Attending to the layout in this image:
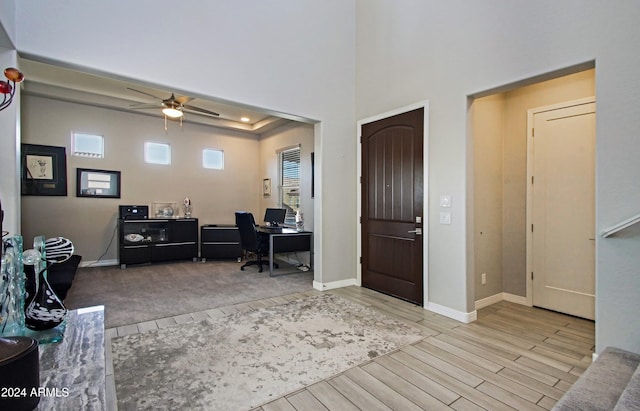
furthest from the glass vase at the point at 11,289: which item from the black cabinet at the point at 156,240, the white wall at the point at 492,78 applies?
the black cabinet at the point at 156,240

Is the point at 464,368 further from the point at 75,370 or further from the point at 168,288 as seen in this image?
the point at 168,288

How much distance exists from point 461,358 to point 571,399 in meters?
0.89

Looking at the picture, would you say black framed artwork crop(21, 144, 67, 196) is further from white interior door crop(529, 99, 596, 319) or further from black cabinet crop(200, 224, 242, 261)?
white interior door crop(529, 99, 596, 319)

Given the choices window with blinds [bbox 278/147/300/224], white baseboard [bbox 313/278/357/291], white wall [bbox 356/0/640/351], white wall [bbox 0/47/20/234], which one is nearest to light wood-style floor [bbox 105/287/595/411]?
white wall [bbox 356/0/640/351]

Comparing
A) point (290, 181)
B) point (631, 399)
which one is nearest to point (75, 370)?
point (631, 399)

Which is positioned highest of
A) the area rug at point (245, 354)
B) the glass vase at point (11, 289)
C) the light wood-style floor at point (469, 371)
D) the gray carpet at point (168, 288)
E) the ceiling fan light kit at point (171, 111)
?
the ceiling fan light kit at point (171, 111)

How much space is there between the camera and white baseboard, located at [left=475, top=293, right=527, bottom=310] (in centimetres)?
373

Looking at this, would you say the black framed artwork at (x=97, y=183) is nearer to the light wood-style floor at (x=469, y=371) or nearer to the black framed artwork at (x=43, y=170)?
the black framed artwork at (x=43, y=170)

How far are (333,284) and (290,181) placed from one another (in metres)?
2.97

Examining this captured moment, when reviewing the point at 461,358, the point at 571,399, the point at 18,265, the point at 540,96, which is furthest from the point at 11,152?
the point at 540,96

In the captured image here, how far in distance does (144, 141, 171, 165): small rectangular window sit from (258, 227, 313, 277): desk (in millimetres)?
2803

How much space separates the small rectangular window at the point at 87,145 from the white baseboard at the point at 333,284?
16.0 ft

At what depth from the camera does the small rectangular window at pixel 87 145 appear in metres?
5.68

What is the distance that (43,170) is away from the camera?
538cm
